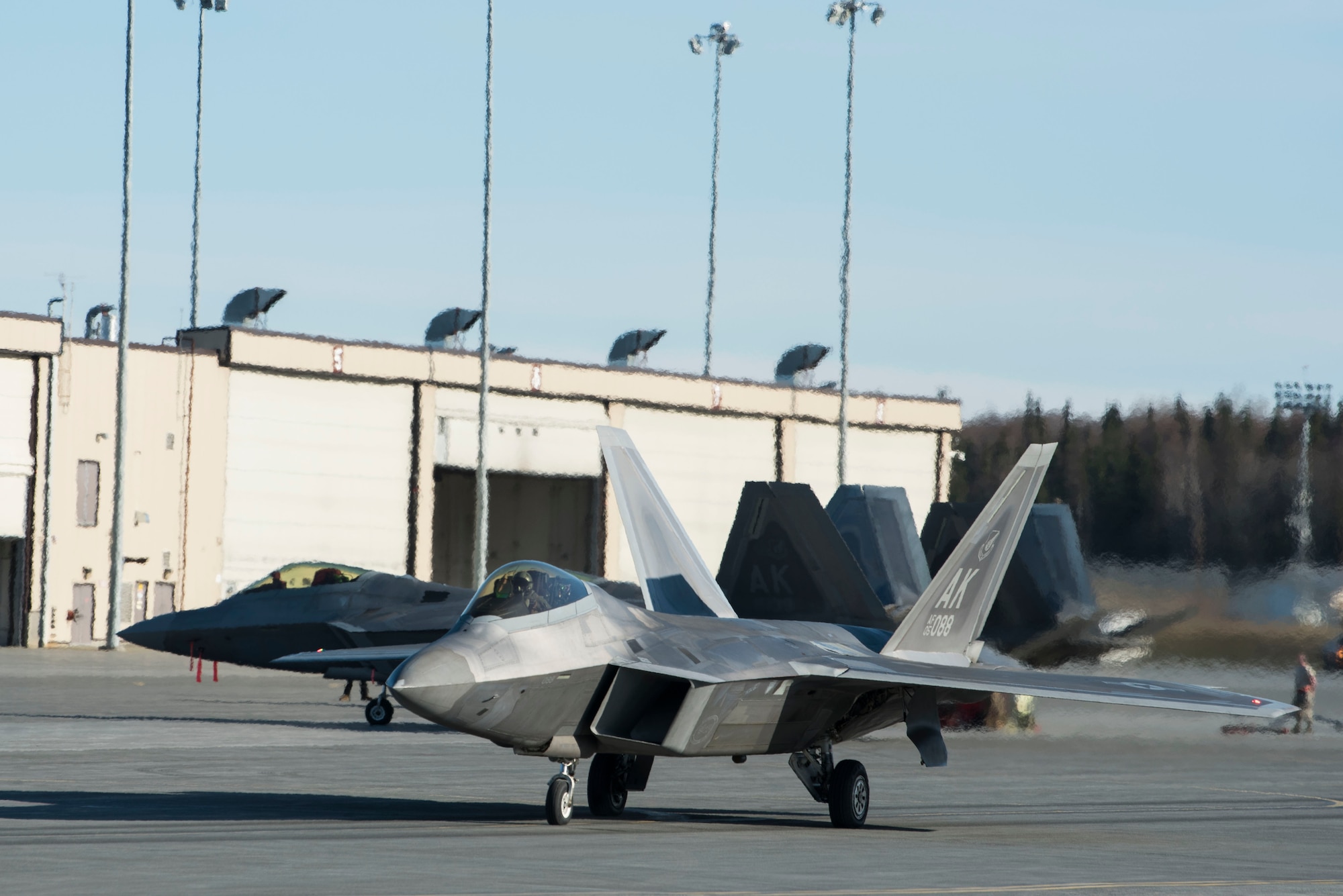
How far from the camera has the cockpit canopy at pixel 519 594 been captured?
53.3 ft

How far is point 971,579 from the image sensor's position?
2028cm

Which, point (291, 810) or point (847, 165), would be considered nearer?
point (291, 810)

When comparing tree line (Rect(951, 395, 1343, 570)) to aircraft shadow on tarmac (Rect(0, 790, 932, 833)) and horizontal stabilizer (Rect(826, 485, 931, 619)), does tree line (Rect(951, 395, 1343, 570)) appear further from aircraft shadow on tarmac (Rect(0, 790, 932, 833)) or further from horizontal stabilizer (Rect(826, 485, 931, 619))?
aircraft shadow on tarmac (Rect(0, 790, 932, 833))

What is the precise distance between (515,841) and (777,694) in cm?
343

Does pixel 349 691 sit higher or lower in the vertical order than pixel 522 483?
lower

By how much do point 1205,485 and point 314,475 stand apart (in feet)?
105

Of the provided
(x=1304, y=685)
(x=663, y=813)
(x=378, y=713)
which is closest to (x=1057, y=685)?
(x=663, y=813)

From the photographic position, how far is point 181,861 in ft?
44.4

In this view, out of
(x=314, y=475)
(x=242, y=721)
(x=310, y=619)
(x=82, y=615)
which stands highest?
(x=314, y=475)

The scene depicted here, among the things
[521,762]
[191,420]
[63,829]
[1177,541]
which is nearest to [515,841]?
[63,829]

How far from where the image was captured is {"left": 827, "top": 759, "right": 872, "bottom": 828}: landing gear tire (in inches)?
705

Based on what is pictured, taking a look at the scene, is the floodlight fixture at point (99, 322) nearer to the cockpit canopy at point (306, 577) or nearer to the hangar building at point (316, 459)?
the hangar building at point (316, 459)

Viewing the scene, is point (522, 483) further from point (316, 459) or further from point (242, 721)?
point (242, 721)

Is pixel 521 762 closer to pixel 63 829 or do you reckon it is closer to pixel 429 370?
pixel 63 829
